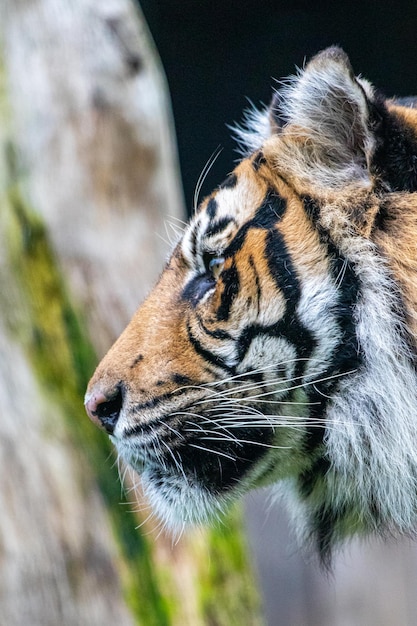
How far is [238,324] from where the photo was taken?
5.23 ft

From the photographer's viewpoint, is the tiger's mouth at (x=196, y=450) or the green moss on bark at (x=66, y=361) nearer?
the tiger's mouth at (x=196, y=450)

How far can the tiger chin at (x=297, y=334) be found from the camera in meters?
1.54

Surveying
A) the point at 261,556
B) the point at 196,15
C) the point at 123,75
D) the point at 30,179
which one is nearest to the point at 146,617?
the point at 30,179

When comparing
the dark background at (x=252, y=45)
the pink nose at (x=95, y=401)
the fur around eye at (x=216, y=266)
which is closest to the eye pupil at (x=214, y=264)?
the fur around eye at (x=216, y=266)

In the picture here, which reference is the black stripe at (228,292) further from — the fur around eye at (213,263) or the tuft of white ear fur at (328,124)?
the tuft of white ear fur at (328,124)


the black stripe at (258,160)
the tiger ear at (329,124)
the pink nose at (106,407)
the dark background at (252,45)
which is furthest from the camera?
the dark background at (252,45)

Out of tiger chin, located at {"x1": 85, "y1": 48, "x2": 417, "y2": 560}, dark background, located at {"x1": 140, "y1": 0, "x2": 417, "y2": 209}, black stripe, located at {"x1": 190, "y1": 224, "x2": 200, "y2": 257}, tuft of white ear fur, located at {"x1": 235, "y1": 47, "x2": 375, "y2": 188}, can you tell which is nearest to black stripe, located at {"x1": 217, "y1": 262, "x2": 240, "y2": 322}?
tiger chin, located at {"x1": 85, "y1": 48, "x2": 417, "y2": 560}

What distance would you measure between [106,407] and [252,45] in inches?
109

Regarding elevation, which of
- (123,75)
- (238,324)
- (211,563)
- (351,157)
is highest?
(123,75)

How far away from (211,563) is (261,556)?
1894mm

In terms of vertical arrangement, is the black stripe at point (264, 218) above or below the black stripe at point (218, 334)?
above

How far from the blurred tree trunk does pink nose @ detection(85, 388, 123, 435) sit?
745 millimetres

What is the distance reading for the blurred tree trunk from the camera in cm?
228

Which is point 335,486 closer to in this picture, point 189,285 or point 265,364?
point 265,364
